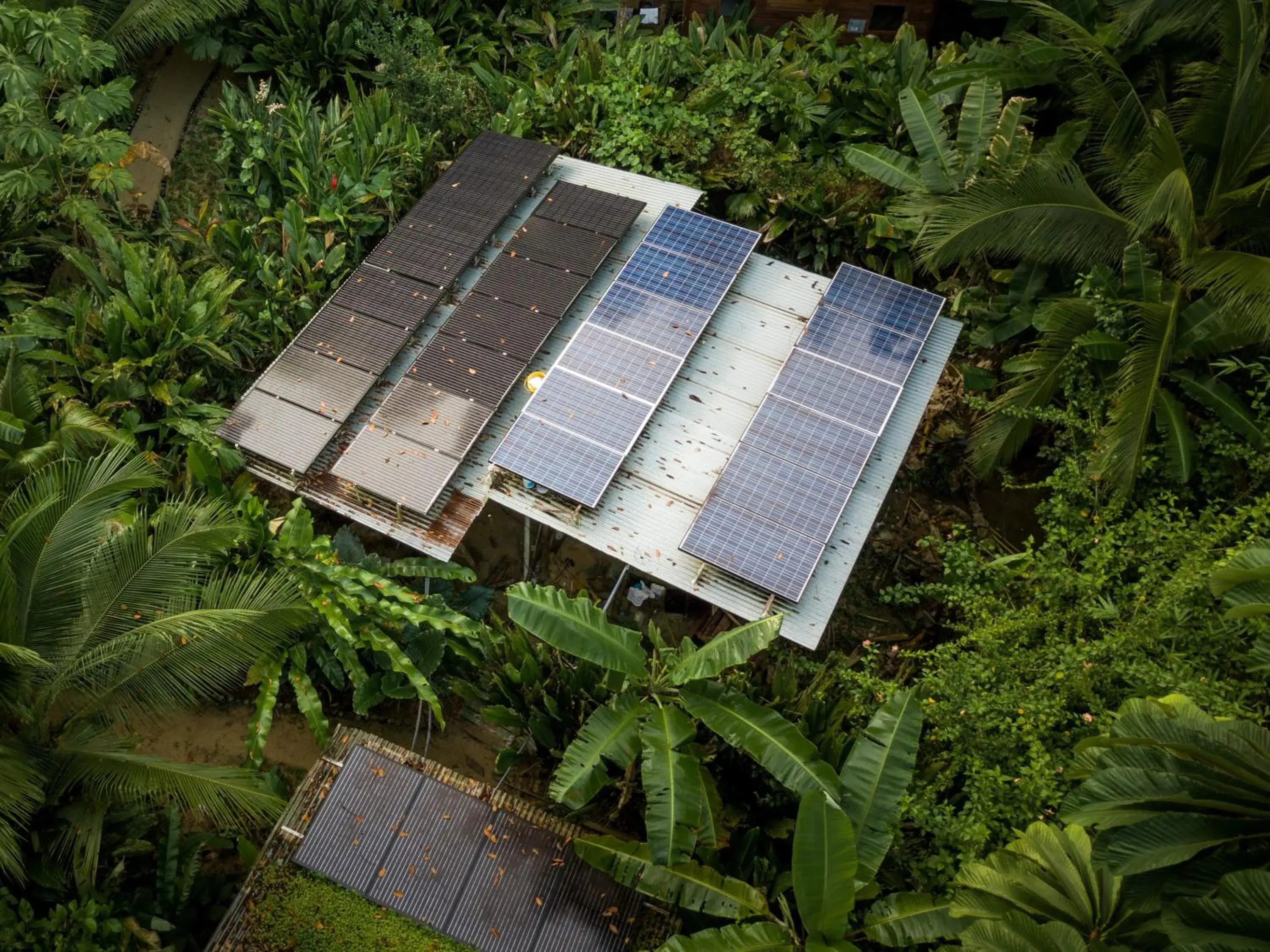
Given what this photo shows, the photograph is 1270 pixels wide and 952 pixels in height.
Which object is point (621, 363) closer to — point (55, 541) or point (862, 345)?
point (862, 345)

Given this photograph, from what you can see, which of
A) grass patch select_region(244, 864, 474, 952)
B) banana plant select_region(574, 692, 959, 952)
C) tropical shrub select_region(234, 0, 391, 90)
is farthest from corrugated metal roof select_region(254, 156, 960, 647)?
tropical shrub select_region(234, 0, 391, 90)

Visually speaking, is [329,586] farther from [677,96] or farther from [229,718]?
[677,96]

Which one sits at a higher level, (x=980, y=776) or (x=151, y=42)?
(x=151, y=42)

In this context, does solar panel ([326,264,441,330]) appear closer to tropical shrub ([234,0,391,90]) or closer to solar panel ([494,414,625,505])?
solar panel ([494,414,625,505])

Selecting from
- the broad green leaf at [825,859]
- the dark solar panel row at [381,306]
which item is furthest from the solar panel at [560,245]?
the broad green leaf at [825,859]

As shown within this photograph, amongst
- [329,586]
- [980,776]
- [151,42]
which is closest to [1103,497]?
[980,776]

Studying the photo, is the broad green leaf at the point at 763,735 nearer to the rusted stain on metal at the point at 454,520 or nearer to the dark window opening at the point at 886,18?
the rusted stain on metal at the point at 454,520
